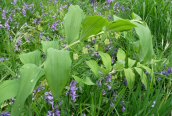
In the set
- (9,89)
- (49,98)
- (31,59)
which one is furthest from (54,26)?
(9,89)

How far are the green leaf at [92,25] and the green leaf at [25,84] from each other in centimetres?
20

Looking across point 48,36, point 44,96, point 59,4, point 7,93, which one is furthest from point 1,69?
point 59,4

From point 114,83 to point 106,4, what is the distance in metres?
1.78

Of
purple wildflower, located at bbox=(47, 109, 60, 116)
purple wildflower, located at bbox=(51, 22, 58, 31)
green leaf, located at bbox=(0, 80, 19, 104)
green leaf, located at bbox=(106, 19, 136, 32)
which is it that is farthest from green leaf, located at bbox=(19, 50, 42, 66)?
purple wildflower, located at bbox=(51, 22, 58, 31)

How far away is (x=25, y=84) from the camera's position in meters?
0.92

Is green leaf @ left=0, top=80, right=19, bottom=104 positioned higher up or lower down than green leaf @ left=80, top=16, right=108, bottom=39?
lower down

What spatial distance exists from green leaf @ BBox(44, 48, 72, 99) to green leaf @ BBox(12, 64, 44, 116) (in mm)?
55

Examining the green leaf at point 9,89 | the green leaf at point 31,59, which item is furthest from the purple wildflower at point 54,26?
the green leaf at point 9,89

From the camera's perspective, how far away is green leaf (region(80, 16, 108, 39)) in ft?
3.24

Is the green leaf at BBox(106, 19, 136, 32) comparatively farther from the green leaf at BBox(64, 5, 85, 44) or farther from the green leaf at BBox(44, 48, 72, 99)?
the green leaf at BBox(44, 48, 72, 99)

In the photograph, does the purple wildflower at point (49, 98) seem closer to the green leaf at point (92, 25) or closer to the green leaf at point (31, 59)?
the green leaf at point (31, 59)

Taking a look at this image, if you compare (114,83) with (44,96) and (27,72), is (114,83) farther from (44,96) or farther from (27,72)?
(27,72)

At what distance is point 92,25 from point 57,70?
202 millimetres

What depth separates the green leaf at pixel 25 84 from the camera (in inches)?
35.5
